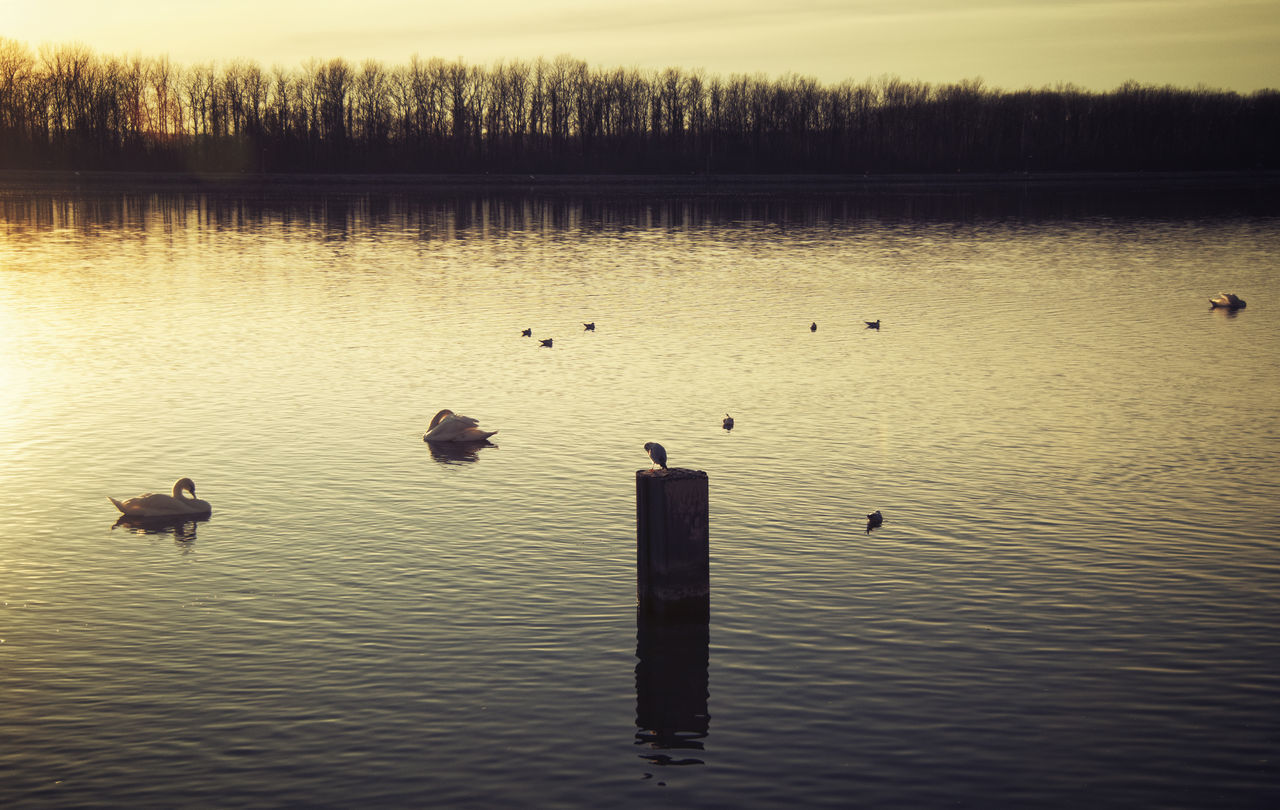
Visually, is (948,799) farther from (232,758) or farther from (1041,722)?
(232,758)

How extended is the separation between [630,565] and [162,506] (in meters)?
7.02

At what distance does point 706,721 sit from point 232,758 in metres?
4.37

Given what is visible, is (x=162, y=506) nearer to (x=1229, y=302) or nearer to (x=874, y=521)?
(x=874, y=521)

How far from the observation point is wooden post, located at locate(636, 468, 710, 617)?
13.7m

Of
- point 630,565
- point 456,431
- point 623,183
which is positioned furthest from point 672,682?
point 623,183

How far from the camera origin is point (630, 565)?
53.0 ft

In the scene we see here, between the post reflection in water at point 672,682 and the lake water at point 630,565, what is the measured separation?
5cm

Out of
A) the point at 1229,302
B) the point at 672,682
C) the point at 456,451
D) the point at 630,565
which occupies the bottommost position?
the point at 672,682

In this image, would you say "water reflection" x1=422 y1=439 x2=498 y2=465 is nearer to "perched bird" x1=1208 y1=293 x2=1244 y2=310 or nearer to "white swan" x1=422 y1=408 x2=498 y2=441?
"white swan" x1=422 y1=408 x2=498 y2=441

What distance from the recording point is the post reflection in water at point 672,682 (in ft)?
38.2

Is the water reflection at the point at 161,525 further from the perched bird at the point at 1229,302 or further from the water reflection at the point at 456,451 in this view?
the perched bird at the point at 1229,302

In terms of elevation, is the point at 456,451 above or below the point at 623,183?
below

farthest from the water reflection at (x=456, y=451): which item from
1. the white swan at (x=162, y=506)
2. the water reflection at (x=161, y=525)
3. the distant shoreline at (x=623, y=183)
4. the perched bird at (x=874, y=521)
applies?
the distant shoreline at (x=623, y=183)

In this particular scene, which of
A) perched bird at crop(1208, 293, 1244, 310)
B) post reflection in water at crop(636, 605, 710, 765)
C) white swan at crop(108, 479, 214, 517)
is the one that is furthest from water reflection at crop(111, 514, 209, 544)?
perched bird at crop(1208, 293, 1244, 310)
